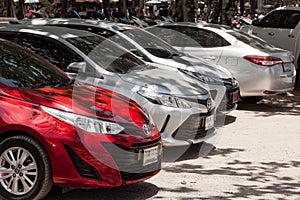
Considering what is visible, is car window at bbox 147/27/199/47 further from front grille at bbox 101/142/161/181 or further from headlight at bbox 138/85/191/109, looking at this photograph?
front grille at bbox 101/142/161/181

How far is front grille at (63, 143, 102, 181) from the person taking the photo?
4715 millimetres

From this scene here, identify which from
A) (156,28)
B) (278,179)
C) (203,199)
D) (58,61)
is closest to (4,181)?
(203,199)

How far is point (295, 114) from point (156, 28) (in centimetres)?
333

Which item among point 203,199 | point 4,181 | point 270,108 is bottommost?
point 270,108

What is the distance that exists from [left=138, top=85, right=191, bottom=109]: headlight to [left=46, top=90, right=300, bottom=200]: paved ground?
748 mm

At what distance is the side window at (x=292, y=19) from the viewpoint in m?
13.9

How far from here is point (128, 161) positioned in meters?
4.92

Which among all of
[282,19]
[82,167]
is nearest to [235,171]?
A: [82,167]

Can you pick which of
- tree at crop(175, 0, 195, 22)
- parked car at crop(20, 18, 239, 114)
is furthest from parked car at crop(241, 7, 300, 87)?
parked car at crop(20, 18, 239, 114)

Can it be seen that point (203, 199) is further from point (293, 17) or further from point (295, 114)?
point (293, 17)

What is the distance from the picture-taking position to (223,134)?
27.9 feet

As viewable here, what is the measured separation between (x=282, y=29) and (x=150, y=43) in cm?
599

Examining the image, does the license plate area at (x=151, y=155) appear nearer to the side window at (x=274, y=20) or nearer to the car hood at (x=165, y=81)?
the car hood at (x=165, y=81)

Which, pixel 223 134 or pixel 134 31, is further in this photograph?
pixel 134 31
